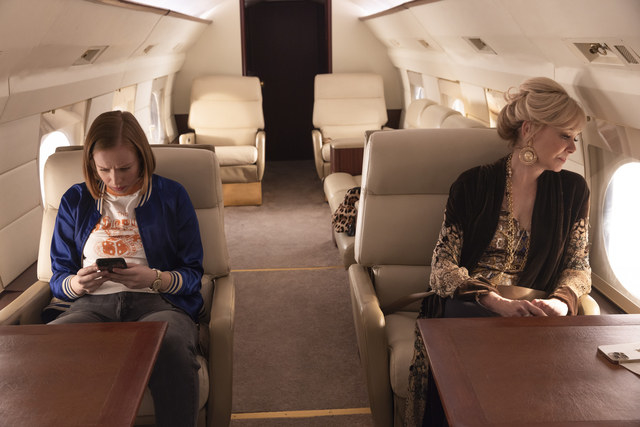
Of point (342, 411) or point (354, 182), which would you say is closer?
point (342, 411)

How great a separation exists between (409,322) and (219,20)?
16.9ft

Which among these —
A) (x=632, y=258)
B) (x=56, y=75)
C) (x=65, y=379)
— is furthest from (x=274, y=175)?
(x=65, y=379)

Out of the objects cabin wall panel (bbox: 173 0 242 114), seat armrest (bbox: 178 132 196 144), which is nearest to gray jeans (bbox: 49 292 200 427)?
seat armrest (bbox: 178 132 196 144)

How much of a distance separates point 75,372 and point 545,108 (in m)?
1.60

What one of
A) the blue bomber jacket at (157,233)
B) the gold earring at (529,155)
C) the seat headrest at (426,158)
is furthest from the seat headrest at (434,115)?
the blue bomber jacket at (157,233)

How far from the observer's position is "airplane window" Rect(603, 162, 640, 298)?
9.04 ft

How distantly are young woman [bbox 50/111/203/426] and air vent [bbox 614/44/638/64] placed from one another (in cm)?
162

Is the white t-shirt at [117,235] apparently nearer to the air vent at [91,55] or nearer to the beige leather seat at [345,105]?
the air vent at [91,55]

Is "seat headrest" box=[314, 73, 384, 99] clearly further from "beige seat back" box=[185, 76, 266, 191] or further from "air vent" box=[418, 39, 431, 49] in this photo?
"air vent" box=[418, 39, 431, 49]

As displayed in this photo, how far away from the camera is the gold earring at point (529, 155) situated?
1.98 m

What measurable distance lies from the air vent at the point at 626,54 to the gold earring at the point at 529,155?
0.46 metres

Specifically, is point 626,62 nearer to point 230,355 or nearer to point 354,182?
point 230,355

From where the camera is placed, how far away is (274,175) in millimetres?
6859

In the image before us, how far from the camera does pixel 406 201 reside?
2299 millimetres
